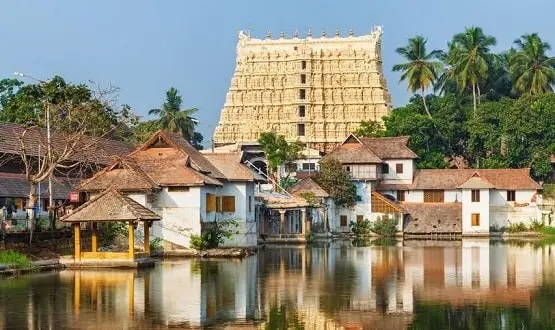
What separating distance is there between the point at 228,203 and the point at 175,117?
4841 cm

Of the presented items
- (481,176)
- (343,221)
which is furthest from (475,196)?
(343,221)

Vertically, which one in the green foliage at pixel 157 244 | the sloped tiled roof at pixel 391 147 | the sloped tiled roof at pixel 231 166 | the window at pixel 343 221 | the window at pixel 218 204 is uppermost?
the sloped tiled roof at pixel 391 147

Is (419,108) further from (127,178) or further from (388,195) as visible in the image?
(127,178)

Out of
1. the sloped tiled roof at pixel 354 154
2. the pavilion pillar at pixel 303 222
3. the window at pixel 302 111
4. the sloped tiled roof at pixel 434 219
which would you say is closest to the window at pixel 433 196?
the sloped tiled roof at pixel 434 219

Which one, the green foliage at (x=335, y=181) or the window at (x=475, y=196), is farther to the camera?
the window at (x=475, y=196)

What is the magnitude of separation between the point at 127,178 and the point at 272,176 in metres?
37.9

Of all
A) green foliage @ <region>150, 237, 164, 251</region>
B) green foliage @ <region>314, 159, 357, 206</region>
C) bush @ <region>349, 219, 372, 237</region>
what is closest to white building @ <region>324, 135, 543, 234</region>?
bush @ <region>349, 219, 372, 237</region>

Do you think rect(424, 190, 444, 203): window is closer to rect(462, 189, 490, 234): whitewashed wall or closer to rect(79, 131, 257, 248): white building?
rect(462, 189, 490, 234): whitewashed wall

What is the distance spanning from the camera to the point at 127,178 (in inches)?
1703

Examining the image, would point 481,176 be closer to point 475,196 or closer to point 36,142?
point 475,196

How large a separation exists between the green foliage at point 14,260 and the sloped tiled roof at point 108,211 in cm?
224

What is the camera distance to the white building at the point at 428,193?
72.9m

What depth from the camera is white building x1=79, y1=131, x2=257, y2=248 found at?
4328cm

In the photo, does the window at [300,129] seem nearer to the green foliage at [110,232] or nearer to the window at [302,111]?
the window at [302,111]
